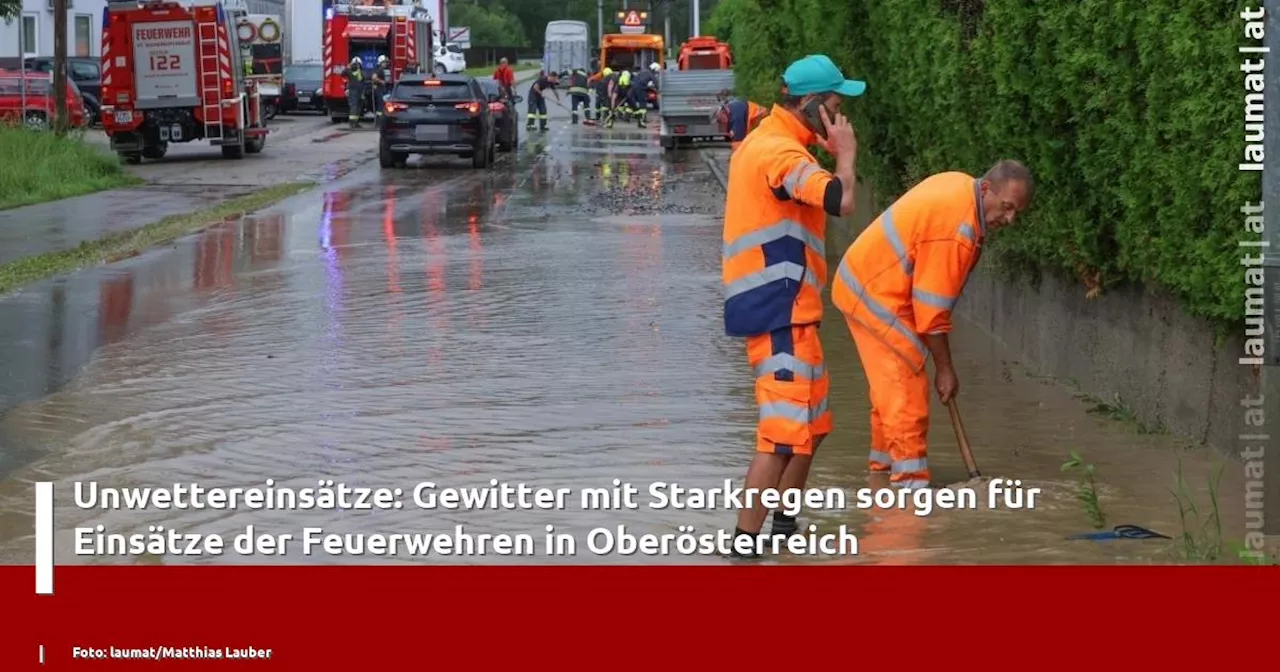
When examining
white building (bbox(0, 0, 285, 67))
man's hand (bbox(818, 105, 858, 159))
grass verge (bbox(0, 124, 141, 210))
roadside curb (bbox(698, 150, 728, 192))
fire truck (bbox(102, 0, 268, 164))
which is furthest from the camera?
white building (bbox(0, 0, 285, 67))

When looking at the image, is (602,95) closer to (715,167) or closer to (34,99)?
(34,99)

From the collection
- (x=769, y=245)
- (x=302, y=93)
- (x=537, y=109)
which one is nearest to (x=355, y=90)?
(x=537, y=109)

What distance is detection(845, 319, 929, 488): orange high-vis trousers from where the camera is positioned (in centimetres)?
774

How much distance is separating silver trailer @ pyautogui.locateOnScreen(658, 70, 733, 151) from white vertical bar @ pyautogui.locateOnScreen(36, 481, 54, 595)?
97.2ft

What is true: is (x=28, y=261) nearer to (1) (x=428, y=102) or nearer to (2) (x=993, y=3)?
(2) (x=993, y=3)

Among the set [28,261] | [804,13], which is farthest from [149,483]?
[804,13]

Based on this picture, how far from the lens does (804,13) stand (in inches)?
733

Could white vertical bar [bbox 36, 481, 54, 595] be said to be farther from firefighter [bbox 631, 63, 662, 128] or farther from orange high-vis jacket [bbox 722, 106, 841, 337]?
firefighter [bbox 631, 63, 662, 128]

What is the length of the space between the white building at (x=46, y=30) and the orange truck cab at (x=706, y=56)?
56.1 feet

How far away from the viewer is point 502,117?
1399 inches

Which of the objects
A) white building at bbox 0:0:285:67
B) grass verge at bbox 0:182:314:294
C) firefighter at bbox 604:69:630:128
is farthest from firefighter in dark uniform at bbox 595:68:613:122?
grass verge at bbox 0:182:314:294

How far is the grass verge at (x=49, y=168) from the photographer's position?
79.6ft

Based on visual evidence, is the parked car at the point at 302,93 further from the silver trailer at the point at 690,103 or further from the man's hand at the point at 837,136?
the man's hand at the point at 837,136

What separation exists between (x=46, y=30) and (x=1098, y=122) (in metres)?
51.5
